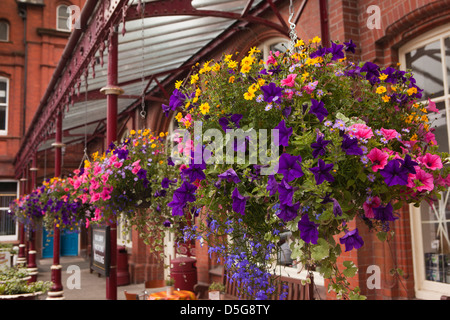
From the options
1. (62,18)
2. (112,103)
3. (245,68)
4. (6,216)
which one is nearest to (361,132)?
(245,68)

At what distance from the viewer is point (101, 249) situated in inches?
150

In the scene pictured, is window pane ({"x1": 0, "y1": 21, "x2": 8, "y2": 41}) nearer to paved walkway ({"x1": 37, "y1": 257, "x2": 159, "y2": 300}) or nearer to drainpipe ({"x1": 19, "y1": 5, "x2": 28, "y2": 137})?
drainpipe ({"x1": 19, "y1": 5, "x2": 28, "y2": 137})

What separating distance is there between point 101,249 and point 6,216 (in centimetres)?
1477

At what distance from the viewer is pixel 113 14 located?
3867mm

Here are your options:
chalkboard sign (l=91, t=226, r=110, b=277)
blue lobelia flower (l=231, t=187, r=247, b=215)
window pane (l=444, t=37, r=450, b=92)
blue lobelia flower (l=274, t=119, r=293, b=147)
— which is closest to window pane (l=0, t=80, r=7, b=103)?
chalkboard sign (l=91, t=226, r=110, b=277)

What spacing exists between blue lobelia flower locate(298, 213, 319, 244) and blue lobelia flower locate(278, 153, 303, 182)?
5.6 inches

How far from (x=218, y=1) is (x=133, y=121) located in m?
6.30

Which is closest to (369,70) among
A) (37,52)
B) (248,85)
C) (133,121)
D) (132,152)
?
(248,85)

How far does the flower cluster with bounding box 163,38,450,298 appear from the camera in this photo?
4.42 feet

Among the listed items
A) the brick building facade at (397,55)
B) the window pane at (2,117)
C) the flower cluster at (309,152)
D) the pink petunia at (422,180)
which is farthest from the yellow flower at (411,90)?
the window pane at (2,117)

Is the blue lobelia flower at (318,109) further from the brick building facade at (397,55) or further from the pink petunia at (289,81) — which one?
the brick building facade at (397,55)

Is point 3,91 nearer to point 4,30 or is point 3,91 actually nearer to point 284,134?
point 4,30

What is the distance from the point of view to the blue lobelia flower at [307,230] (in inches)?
51.3
